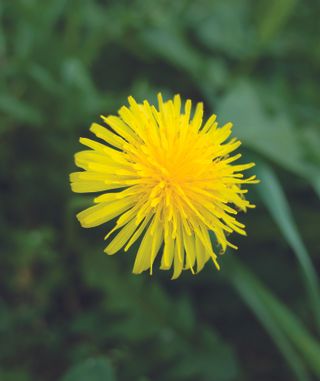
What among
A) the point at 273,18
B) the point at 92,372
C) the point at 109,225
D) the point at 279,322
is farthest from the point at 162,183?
the point at 273,18

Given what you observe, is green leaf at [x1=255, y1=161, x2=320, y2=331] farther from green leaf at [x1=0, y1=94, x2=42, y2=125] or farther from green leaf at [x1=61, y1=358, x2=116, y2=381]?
green leaf at [x1=0, y1=94, x2=42, y2=125]

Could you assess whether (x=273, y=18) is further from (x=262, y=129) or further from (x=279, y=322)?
(x=279, y=322)

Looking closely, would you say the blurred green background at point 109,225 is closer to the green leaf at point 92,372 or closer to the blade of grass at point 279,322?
the blade of grass at point 279,322

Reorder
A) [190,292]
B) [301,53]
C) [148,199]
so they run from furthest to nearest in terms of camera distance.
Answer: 1. [301,53]
2. [190,292]
3. [148,199]

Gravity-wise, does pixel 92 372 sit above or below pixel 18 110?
below

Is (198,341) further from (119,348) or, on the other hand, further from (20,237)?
(20,237)

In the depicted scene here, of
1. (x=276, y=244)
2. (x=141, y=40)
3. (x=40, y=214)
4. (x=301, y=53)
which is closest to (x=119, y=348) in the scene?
(x=40, y=214)

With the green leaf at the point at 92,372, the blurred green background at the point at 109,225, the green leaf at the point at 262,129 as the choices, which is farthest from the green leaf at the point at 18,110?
the green leaf at the point at 92,372
